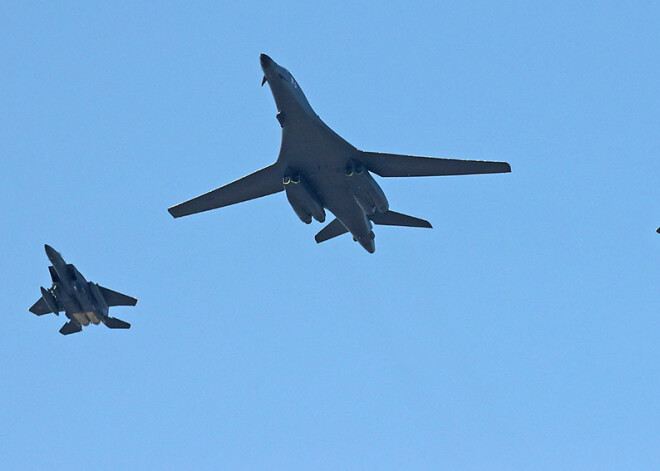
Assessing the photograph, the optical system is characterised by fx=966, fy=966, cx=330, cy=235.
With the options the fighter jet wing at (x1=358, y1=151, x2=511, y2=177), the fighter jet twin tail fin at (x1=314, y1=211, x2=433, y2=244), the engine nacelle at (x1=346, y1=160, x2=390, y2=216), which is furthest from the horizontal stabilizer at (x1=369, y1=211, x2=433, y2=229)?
the engine nacelle at (x1=346, y1=160, x2=390, y2=216)

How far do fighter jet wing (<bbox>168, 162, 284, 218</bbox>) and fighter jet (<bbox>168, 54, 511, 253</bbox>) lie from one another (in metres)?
0.08

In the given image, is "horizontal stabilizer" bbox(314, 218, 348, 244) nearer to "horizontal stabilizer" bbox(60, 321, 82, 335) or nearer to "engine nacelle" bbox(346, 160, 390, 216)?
"engine nacelle" bbox(346, 160, 390, 216)

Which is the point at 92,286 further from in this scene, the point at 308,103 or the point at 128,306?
the point at 308,103

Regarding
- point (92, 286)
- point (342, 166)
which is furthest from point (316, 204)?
point (92, 286)

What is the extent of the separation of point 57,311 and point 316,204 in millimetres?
21213

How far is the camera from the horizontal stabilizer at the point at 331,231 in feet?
184

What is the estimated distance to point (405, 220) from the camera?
181 ft

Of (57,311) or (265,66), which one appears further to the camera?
(57,311)

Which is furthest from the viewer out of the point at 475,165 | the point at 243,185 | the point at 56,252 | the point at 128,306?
the point at 128,306

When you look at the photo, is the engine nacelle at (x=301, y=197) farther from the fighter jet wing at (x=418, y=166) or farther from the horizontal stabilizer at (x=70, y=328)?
the horizontal stabilizer at (x=70, y=328)

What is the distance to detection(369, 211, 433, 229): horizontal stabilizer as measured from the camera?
180ft

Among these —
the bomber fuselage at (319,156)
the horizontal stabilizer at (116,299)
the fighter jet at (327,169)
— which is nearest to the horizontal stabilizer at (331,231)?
the fighter jet at (327,169)

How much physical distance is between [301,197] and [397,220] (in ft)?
23.1

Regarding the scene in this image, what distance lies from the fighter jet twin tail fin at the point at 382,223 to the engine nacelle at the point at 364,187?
2.96 meters
